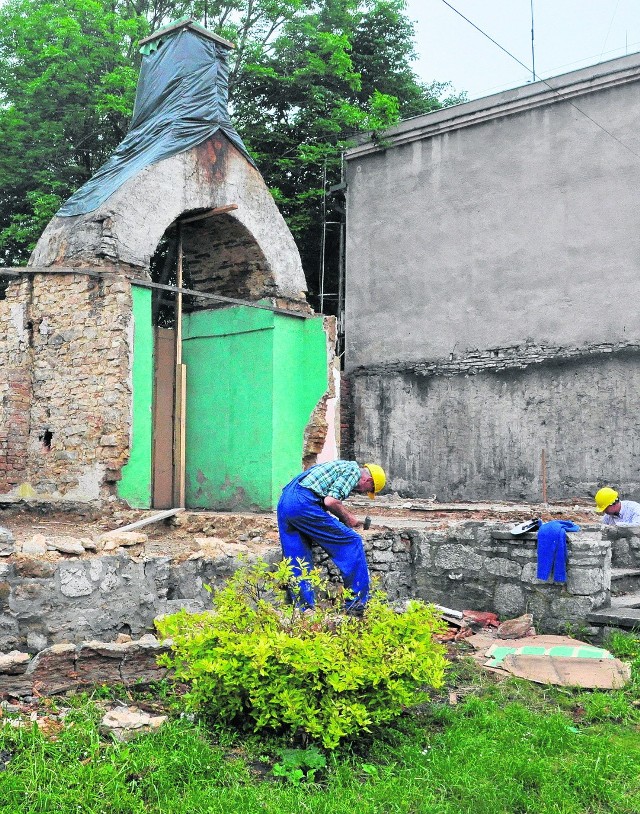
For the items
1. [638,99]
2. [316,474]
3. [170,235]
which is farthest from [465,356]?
[316,474]

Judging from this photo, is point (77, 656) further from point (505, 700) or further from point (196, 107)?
point (196, 107)

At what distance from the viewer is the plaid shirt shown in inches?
260

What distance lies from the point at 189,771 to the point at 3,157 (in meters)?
18.3

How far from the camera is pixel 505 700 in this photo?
17.8 ft

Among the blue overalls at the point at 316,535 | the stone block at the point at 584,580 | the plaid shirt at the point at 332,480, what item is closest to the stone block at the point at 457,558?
the stone block at the point at 584,580

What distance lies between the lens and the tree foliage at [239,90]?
18.7 metres

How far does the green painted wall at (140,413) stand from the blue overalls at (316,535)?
408 cm

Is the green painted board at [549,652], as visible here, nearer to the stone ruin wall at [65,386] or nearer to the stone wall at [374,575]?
the stone wall at [374,575]

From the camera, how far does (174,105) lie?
11953 mm

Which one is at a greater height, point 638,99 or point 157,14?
point 157,14

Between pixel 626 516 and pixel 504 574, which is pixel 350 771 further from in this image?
pixel 626 516

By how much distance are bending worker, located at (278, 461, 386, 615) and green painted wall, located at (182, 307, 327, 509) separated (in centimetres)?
502

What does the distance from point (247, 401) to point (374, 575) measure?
17.3 ft

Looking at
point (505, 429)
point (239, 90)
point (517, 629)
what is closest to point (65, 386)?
point (517, 629)
